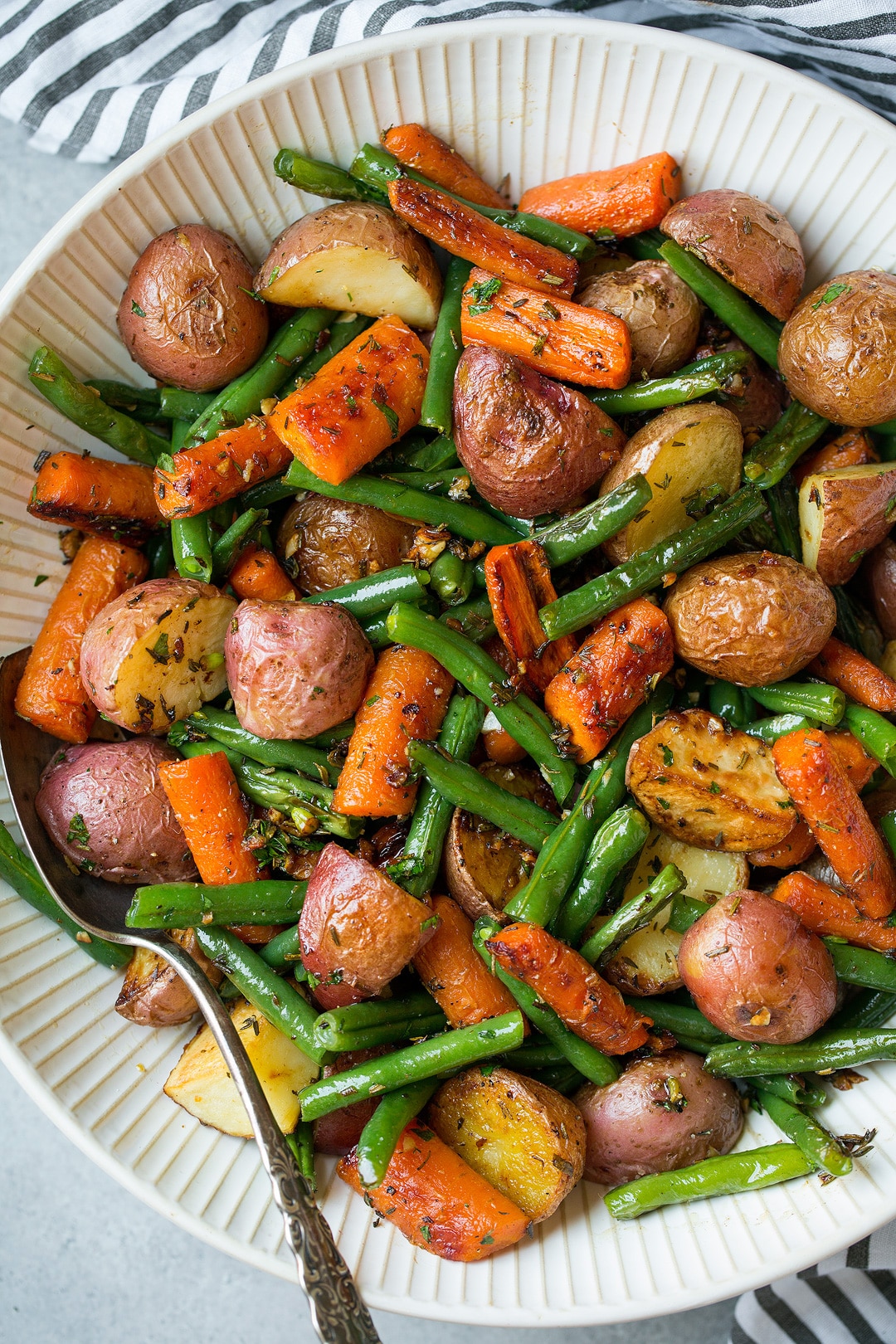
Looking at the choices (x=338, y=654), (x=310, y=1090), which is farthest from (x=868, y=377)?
(x=310, y=1090)

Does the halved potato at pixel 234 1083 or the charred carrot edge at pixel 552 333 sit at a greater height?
the charred carrot edge at pixel 552 333

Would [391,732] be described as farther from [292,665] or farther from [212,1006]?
[212,1006]

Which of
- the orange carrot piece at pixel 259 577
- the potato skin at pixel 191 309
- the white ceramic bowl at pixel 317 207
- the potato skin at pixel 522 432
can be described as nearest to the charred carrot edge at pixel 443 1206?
the white ceramic bowl at pixel 317 207

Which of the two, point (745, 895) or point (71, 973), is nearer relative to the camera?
point (745, 895)

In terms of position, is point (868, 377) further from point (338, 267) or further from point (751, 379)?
point (338, 267)

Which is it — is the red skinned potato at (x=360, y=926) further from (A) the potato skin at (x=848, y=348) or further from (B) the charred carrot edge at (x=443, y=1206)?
(A) the potato skin at (x=848, y=348)

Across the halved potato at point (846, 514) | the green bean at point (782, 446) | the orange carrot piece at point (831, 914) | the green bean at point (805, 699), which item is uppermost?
the green bean at point (782, 446)

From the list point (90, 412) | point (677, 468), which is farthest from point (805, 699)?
point (90, 412)
